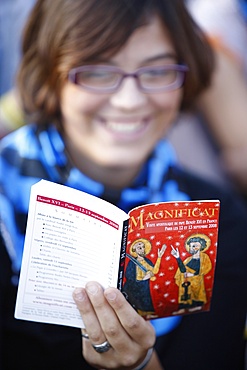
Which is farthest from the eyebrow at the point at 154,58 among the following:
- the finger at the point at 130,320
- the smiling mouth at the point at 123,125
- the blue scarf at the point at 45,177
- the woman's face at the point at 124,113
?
the finger at the point at 130,320

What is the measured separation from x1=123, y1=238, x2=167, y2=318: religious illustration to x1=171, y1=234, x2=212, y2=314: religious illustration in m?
0.05

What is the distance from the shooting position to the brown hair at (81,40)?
1.59 m

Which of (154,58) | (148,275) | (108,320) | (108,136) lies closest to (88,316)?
(108,320)

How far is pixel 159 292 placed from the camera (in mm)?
1291

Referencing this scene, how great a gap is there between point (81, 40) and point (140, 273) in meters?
0.65

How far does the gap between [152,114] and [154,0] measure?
0.30 metres

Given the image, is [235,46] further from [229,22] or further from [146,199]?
[146,199]

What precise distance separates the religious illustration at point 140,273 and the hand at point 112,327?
43mm

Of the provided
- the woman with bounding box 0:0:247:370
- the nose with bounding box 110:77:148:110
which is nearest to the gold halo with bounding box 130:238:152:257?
the woman with bounding box 0:0:247:370

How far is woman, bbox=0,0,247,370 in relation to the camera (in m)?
1.62

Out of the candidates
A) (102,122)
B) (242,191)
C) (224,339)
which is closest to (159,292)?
(224,339)

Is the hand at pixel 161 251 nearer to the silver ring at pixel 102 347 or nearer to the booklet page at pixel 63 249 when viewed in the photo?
the booklet page at pixel 63 249

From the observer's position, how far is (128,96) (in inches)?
64.4

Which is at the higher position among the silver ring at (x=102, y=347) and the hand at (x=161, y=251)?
the hand at (x=161, y=251)
